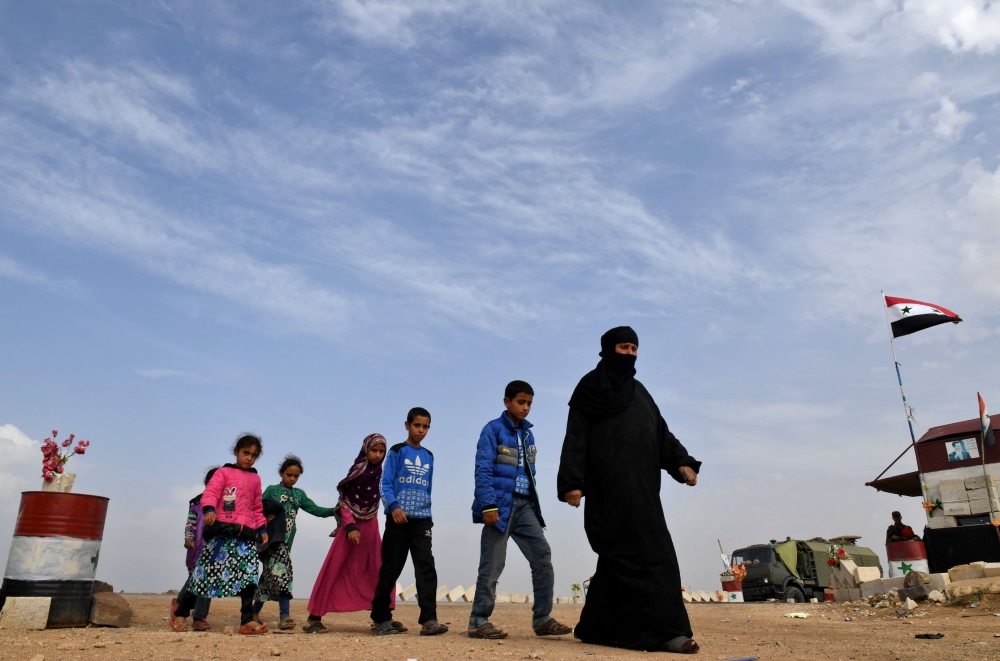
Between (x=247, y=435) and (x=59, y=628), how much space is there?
87.0 inches

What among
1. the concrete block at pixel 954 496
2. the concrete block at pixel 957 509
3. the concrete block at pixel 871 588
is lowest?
the concrete block at pixel 871 588

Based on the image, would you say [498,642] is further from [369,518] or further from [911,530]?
[911,530]

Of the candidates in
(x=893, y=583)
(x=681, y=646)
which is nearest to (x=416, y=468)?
(x=681, y=646)

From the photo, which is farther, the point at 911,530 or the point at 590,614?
the point at 911,530

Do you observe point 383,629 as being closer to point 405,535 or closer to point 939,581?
point 405,535

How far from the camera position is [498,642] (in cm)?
473

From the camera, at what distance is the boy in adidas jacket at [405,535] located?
18.2ft

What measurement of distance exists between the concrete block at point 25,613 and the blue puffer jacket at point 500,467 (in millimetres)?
3683

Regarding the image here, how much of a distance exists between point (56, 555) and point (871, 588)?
12095 millimetres

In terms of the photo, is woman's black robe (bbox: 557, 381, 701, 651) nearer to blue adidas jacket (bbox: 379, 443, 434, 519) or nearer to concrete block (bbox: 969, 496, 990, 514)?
blue adidas jacket (bbox: 379, 443, 434, 519)

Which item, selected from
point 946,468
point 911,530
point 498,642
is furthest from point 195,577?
point 946,468

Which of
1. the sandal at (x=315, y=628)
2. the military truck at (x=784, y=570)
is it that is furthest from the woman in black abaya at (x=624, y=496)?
the military truck at (x=784, y=570)

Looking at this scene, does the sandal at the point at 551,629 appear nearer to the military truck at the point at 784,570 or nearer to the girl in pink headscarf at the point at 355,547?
the girl in pink headscarf at the point at 355,547

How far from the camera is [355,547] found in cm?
652
